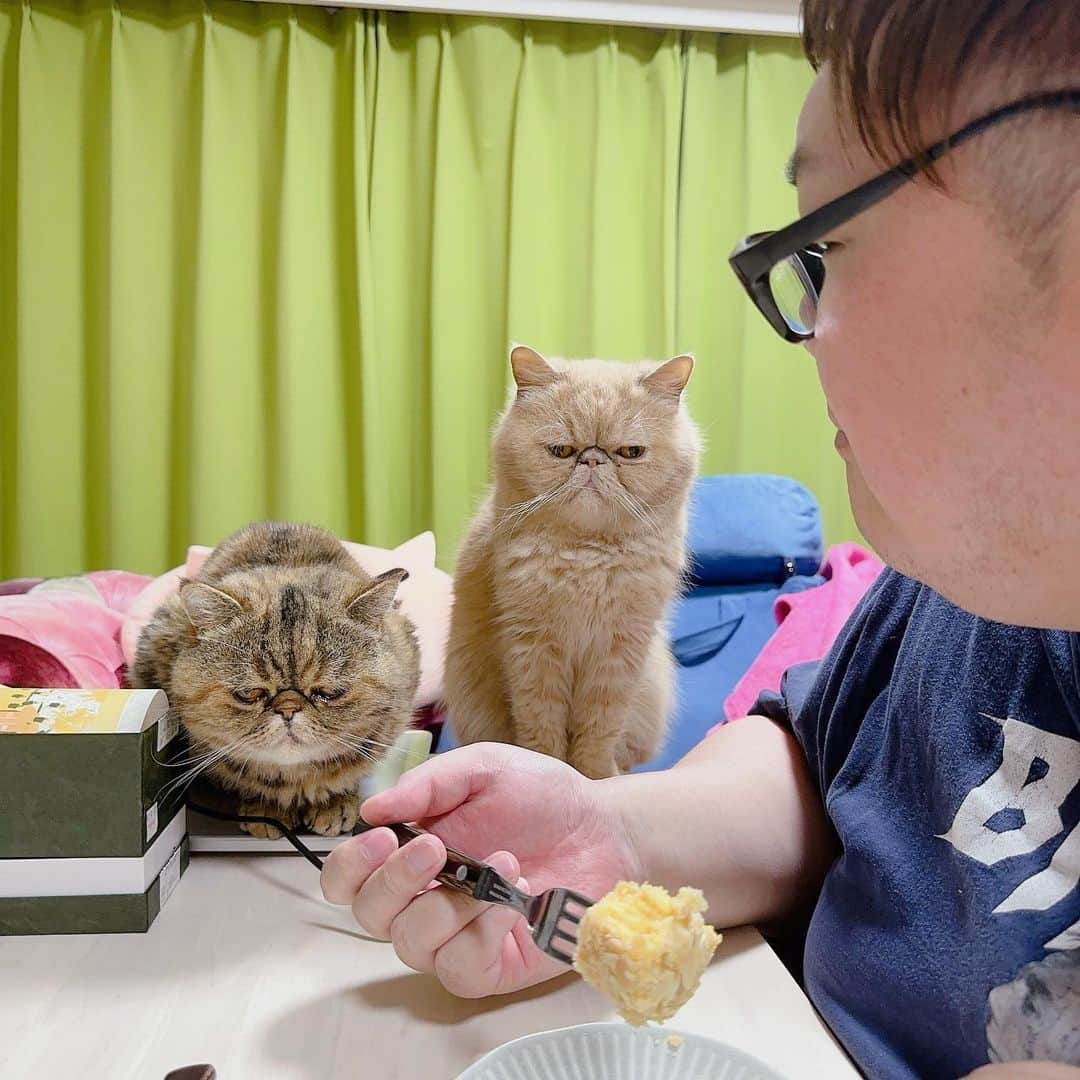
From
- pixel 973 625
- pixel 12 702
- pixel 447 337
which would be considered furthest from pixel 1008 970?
pixel 447 337

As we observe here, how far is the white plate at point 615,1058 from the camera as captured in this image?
0.54m

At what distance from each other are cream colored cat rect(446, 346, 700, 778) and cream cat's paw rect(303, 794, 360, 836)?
26cm

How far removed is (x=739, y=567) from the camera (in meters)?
2.41

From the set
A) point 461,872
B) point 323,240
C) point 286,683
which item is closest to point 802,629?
point 286,683

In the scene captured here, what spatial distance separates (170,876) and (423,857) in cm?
35

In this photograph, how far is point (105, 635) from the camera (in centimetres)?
153

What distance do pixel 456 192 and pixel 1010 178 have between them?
2762 millimetres

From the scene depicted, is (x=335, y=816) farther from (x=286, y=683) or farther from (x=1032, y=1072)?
(x=1032, y=1072)

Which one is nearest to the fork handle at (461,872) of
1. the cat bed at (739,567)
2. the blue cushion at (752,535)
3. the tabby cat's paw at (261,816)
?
the tabby cat's paw at (261,816)

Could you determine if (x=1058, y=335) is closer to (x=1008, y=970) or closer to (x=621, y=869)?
(x=1008, y=970)

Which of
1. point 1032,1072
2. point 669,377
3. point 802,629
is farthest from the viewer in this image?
point 802,629

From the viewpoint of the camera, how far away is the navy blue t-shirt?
0.60 metres

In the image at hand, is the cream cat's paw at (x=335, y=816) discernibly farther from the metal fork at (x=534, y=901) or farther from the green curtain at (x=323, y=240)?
the green curtain at (x=323, y=240)

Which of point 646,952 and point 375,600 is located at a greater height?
point 375,600
